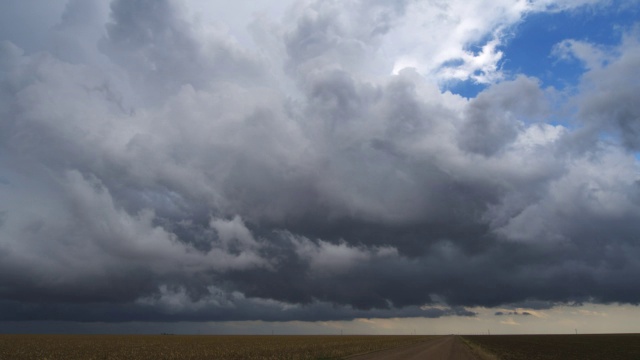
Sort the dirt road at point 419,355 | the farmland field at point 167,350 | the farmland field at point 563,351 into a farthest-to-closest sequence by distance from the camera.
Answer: the farmland field at point 563,351 → the dirt road at point 419,355 → the farmland field at point 167,350

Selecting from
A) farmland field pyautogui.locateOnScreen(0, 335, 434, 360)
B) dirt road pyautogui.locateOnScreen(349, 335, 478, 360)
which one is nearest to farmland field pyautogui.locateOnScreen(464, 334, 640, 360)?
dirt road pyautogui.locateOnScreen(349, 335, 478, 360)

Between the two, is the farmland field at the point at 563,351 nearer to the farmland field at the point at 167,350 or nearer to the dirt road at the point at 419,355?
the dirt road at the point at 419,355

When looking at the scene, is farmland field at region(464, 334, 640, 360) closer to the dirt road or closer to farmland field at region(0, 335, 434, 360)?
the dirt road

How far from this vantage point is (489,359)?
5859 centimetres

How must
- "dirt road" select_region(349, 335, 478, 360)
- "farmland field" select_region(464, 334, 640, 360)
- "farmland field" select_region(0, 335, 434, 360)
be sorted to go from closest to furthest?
"farmland field" select_region(0, 335, 434, 360) < "dirt road" select_region(349, 335, 478, 360) < "farmland field" select_region(464, 334, 640, 360)

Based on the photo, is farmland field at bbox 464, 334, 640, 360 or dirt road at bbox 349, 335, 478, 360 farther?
farmland field at bbox 464, 334, 640, 360

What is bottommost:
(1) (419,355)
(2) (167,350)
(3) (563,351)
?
(3) (563,351)

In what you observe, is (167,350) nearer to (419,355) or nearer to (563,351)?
(419,355)

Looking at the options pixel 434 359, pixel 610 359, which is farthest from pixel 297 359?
pixel 610 359

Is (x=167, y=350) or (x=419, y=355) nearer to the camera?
(x=419, y=355)

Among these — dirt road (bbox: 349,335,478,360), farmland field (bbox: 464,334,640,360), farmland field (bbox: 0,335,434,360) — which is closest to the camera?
farmland field (bbox: 0,335,434,360)

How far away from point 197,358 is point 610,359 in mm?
57261

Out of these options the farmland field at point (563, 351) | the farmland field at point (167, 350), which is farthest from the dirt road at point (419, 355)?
the farmland field at point (563, 351)

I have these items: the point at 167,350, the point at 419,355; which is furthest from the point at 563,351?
the point at 167,350
